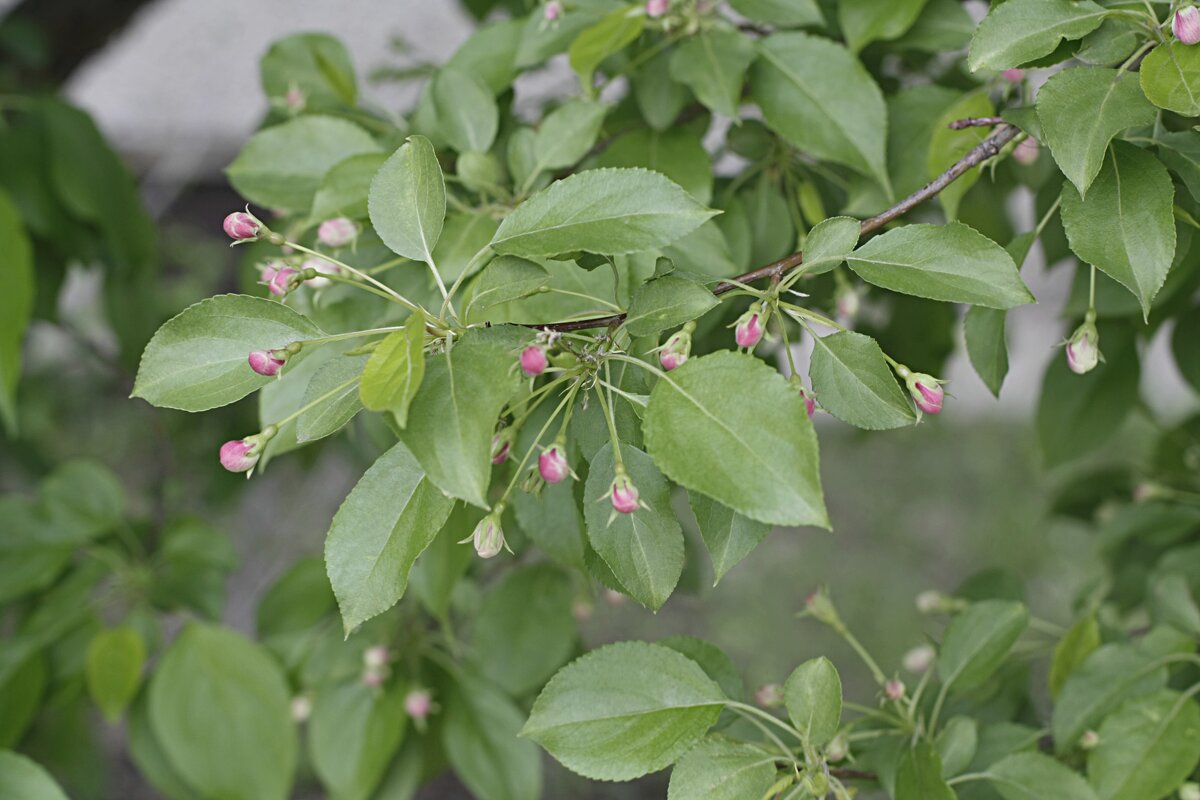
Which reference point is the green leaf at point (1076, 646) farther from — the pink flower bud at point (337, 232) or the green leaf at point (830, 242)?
the pink flower bud at point (337, 232)

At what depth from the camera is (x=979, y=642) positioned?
614 mm

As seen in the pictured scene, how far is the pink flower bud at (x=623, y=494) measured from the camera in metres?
0.42

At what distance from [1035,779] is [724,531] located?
238mm

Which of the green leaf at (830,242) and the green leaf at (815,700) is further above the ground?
the green leaf at (830,242)

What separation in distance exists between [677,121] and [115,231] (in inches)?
25.3

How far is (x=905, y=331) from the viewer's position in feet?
3.27

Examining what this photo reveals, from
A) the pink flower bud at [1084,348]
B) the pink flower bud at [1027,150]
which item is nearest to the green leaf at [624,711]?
the pink flower bud at [1084,348]

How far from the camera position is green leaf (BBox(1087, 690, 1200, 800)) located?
Answer: 0.56m

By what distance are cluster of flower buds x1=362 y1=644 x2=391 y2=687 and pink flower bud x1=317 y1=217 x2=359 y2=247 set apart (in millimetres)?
369

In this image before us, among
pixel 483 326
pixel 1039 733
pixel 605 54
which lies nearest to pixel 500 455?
pixel 483 326

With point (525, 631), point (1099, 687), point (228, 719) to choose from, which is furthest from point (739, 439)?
point (228, 719)

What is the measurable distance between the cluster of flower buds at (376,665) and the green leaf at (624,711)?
0.36 meters

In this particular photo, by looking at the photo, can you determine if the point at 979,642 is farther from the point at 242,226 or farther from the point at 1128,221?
the point at 242,226

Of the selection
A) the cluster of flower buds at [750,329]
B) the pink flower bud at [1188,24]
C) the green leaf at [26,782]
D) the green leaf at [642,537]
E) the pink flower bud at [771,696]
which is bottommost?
the green leaf at [26,782]
